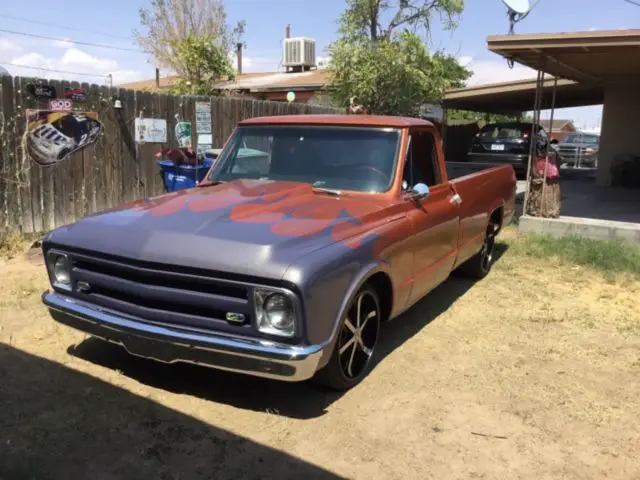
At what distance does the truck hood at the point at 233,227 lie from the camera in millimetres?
3238

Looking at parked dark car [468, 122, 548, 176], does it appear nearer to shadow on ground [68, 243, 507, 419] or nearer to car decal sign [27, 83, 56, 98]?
car decal sign [27, 83, 56, 98]

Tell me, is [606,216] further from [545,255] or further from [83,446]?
[83,446]

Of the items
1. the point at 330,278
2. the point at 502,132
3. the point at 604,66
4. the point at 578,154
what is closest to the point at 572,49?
the point at 604,66

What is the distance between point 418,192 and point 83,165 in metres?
5.74

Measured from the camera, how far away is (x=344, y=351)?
12.5 feet

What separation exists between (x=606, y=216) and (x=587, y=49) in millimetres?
3003

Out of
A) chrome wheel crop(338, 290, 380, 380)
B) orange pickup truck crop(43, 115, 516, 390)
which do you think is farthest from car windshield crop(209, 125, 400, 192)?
chrome wheel crop(338, 290, 380, 380)

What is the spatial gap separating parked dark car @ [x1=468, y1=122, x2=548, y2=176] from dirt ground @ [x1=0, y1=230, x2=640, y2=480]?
12789 millimetres

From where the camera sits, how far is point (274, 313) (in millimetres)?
3221

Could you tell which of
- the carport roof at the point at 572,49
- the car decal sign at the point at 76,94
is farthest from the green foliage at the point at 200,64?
the carport roof at the point at 572,49

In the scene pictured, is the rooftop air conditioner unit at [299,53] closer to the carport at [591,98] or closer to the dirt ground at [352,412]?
the carport at [591,98]

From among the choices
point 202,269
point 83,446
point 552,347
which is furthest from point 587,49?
point 83,446

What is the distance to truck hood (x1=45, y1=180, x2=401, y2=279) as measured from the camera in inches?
127

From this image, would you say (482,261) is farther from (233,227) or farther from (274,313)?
(274,313)
